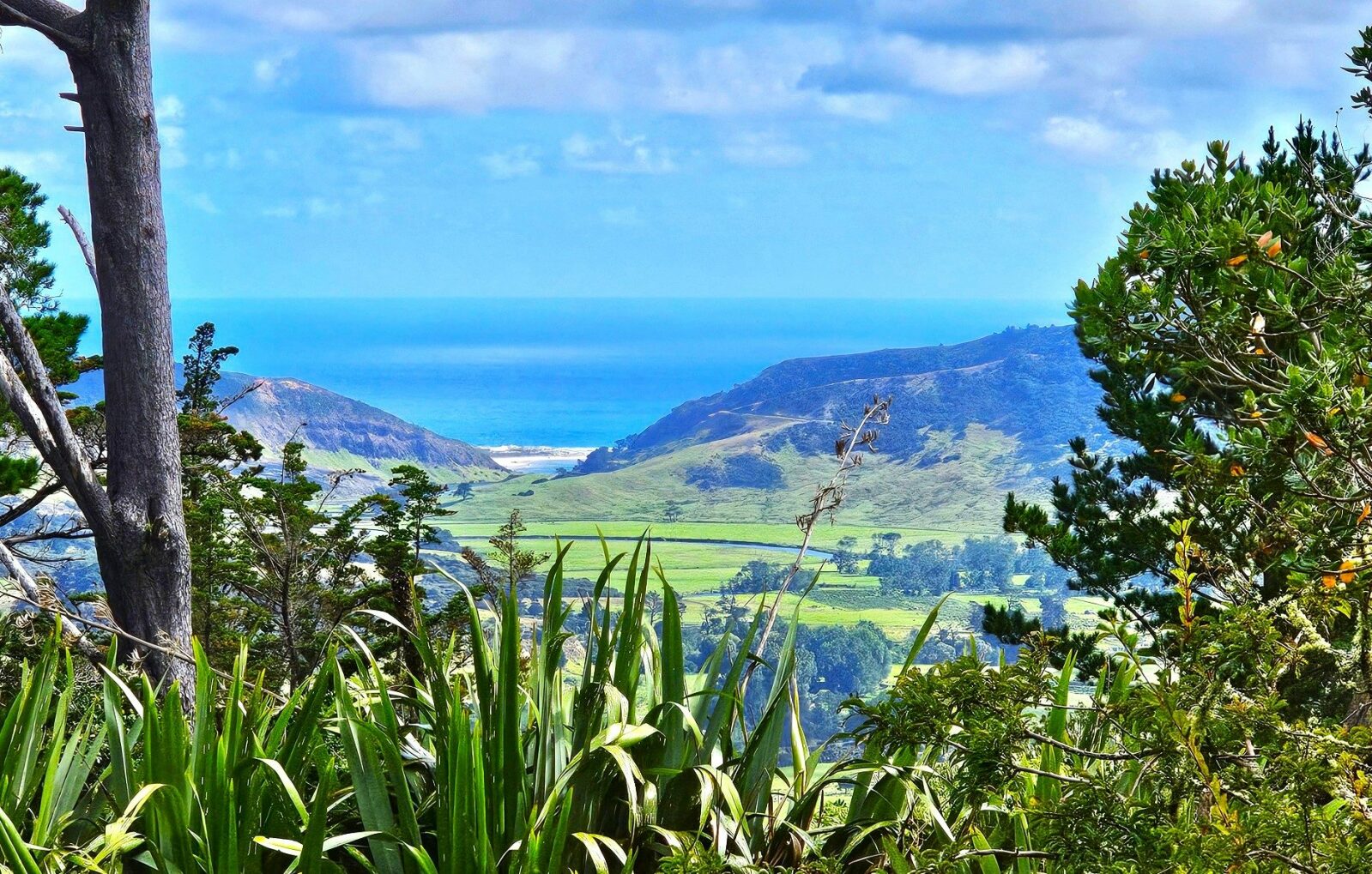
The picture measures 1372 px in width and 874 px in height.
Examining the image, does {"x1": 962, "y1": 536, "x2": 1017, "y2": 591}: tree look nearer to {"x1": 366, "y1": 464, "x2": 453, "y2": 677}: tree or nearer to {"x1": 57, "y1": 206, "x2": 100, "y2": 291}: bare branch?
{"x1": 366, "y1": 464, "x2": 453, "y2": 677}: tree

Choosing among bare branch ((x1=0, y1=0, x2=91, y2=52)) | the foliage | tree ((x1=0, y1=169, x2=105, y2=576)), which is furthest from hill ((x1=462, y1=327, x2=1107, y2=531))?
the foliage

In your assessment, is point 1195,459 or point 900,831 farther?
point 900,831

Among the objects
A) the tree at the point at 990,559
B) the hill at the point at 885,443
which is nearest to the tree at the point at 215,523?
the tree at the point at 990,559

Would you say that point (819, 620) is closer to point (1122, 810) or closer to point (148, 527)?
point (148, 527)

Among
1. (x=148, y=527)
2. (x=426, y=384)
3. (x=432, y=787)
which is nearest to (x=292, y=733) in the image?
(x=432, y=787)

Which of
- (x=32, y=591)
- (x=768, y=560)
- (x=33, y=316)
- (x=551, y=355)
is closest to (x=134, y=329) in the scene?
(x=32, y=591)

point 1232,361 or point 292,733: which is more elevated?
point 1232,361

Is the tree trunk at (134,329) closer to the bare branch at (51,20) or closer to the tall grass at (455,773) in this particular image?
the bare branch at (51,20)
